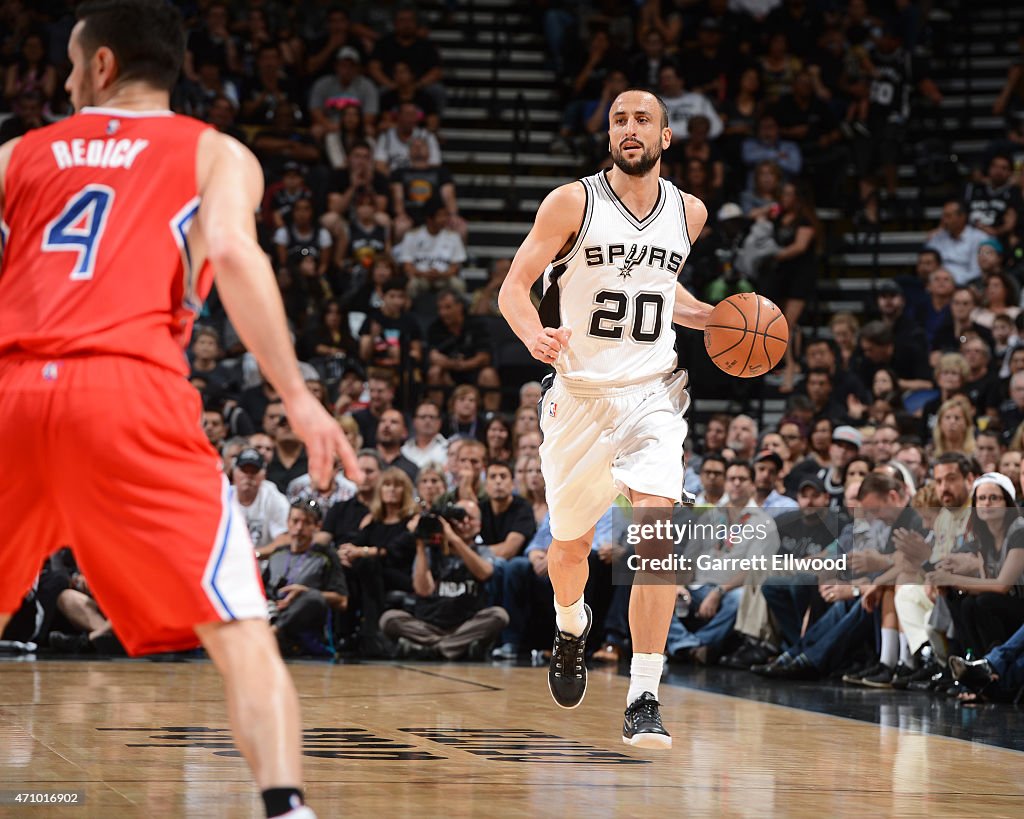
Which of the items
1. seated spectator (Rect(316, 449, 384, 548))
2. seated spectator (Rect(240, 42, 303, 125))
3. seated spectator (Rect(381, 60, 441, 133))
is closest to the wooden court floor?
seated spectator (Rect(316, 449, 384, 548))

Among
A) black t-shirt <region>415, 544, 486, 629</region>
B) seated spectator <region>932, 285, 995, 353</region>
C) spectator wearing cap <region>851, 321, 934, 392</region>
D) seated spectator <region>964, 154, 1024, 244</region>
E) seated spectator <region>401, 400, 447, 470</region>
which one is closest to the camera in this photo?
black t-shirt <region>415, 544, 486, 629</region>

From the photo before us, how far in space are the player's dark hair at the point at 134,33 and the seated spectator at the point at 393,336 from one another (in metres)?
9.68

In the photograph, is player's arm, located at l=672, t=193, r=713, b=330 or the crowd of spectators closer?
player's arm, located at l=672, t=193, r=713, b=330

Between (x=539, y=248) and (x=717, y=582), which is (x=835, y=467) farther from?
(x=539, y=248)

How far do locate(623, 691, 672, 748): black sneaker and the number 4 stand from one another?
10.2ft

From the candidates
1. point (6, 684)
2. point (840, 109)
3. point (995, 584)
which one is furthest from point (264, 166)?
point (995, 584)

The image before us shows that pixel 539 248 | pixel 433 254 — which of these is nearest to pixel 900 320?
pixel 433 254

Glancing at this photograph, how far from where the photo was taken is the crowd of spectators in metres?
9.57

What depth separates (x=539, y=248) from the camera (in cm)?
617

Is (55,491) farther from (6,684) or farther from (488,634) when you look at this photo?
(488,634)

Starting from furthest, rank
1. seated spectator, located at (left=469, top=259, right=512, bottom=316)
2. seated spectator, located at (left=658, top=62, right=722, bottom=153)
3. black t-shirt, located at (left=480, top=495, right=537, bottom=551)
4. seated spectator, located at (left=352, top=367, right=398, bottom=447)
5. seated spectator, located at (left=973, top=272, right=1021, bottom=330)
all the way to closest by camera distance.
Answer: seated spectator, located at (left=658, top=62, right=722, bottom=153) → seated spectator, located at (left=469, top=259, right=512, bottom=316) → seated spectator, located at (left=973, top=272, right=1021, bottom=330) → seated spectator, located at (left=352, top=367, right=398, bottom=447) → black t-shirt, located at (left=480, top=495, right=537, bottom=551)

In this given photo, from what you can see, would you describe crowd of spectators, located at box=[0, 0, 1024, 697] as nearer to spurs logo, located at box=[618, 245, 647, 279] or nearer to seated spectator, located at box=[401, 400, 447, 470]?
seated spectator, located at box=[401, 400, 447, 470]

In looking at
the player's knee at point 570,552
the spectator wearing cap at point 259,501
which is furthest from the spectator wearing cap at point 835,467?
the player's knee at point 570,552

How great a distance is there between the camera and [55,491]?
10.6 feet
